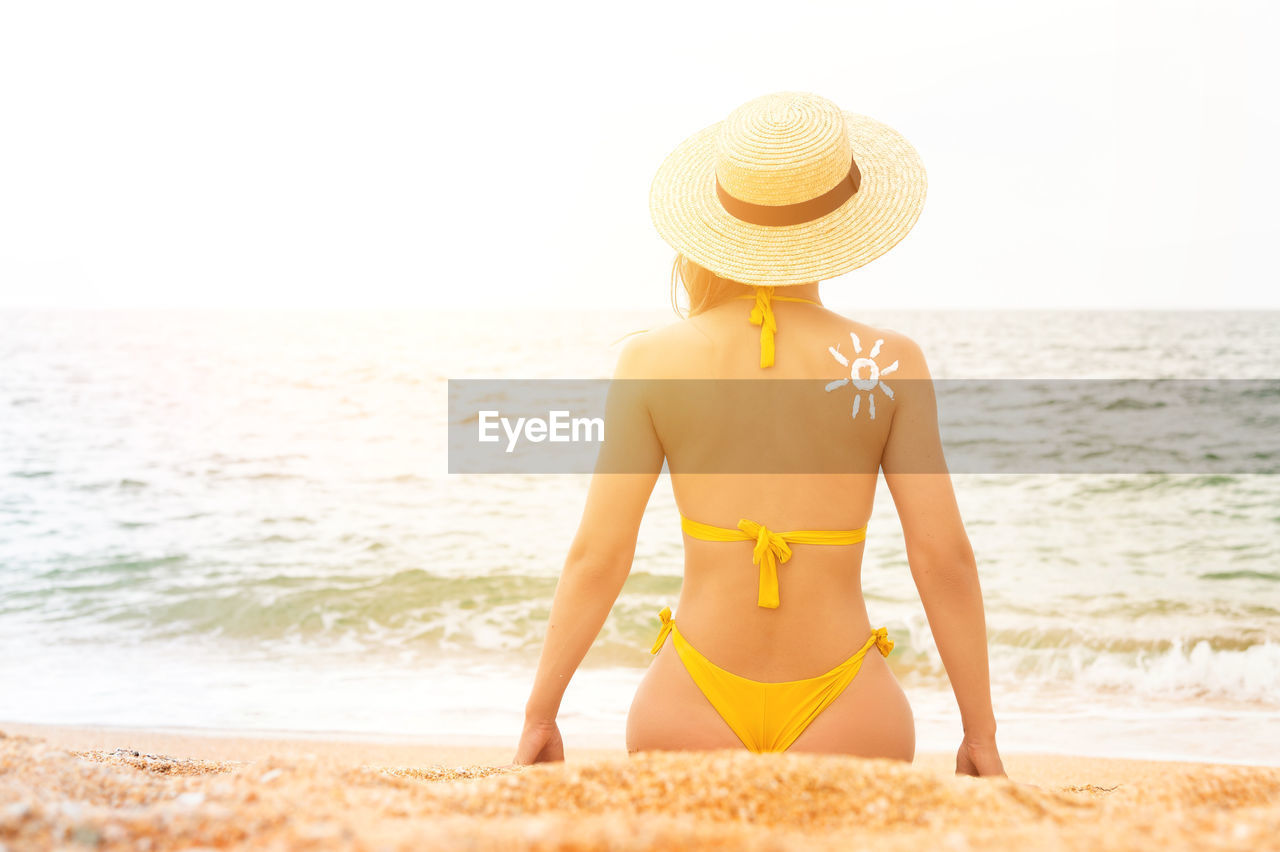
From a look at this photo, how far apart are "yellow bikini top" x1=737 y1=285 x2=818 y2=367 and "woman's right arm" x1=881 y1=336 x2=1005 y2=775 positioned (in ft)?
0.94

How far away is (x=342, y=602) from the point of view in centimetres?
732

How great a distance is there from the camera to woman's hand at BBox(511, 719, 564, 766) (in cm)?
208

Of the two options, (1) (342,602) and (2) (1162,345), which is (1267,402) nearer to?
(2) (1162,345)

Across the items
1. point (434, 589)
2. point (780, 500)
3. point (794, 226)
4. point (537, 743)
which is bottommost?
point (434, 589)

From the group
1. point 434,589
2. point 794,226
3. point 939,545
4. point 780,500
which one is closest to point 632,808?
point 780,500

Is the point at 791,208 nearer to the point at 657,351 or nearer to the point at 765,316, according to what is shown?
the point at 765,316

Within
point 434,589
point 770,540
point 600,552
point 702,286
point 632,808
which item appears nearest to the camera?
point 632,808

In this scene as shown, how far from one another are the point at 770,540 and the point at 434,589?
6.03m

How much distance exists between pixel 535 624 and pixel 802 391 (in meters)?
5.30

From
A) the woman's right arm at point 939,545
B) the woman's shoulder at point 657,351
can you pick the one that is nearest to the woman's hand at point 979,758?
the woman's right arm at point 939,545

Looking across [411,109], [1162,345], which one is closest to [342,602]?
[1162,345]

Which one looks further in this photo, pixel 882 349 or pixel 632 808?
pixel 882 349

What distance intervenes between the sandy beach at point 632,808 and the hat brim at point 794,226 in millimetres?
1031

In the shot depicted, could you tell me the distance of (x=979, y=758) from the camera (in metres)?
2.04
